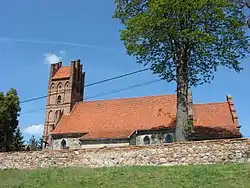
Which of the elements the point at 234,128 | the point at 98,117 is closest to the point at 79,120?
the point at 98,117

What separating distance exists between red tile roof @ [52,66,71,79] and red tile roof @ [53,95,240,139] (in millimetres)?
11271

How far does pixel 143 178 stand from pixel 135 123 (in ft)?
73.5

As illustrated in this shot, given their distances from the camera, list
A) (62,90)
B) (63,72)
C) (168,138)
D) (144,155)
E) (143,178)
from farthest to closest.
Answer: (63,72) < (62,90) < (168,138) < (144,155) < (143,178)

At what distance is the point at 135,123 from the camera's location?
3678cm

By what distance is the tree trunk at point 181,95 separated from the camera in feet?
72.6

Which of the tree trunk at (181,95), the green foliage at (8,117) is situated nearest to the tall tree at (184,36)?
the tree trunk at (181,95)

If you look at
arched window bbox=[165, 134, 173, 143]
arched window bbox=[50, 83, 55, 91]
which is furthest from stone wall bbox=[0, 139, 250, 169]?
arched window bbox=[50, 83, 55, 91]

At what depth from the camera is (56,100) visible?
166 feet

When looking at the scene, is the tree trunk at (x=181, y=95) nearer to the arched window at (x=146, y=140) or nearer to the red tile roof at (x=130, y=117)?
the red tile roof at (x=130, y=117)

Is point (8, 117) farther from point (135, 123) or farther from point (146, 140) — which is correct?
point (146, 140)

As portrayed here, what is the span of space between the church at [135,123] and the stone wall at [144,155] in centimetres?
1484

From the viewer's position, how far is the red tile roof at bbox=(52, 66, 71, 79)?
52531mm

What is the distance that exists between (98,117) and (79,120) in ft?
8.12

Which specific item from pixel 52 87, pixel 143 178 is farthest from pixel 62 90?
pixel 143 178
